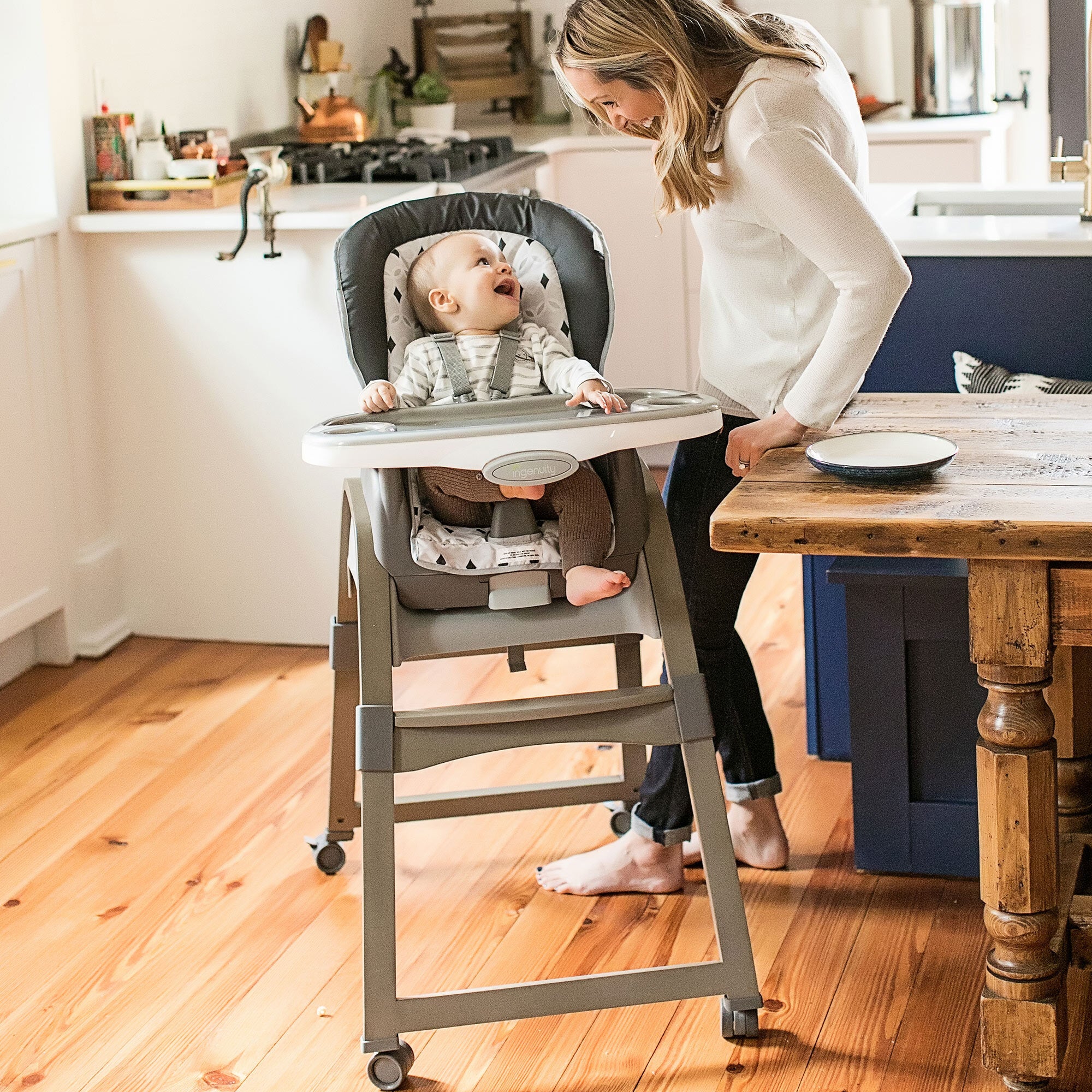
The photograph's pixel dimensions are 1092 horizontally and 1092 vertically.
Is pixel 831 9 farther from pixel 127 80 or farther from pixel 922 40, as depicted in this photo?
pixel 127 80

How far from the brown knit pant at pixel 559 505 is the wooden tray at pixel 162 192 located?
58.7 inches

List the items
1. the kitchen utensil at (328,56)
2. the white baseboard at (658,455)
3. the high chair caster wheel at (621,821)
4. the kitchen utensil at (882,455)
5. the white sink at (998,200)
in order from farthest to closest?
the white baseboard at (658,455) < the kitchen utensil at (328,56) < the white sink at (998,200) < the high chair caster wheel at (621,821) < the kitchen utensil at (882,455)

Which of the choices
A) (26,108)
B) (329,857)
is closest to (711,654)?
(329,857)

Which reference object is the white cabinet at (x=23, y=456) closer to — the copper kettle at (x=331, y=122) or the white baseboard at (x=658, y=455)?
the copper kettle at (x=331, y=122)

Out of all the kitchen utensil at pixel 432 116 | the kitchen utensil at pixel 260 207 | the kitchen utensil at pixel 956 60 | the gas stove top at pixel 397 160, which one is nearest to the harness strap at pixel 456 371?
the kitchen utensil at pixel 260 207

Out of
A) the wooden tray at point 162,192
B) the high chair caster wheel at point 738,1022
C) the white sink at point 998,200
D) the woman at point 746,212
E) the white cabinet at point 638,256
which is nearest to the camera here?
the woman at point 746,212

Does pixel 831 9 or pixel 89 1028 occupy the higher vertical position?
pixel 831 9

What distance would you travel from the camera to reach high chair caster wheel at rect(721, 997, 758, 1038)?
195 cm

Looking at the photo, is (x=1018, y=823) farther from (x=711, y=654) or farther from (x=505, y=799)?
(x=505, y=799)

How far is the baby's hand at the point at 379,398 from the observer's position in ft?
6.59

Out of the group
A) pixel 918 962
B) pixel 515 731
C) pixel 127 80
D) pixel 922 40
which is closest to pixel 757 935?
pixel 918 962

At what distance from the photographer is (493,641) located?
199 cm

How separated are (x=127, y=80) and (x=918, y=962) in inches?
105

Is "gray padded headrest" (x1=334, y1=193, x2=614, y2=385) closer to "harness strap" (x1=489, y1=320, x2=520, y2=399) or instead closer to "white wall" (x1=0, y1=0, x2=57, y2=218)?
"harness strap" (x1=489, y1=320, x2=520, y2=399)
